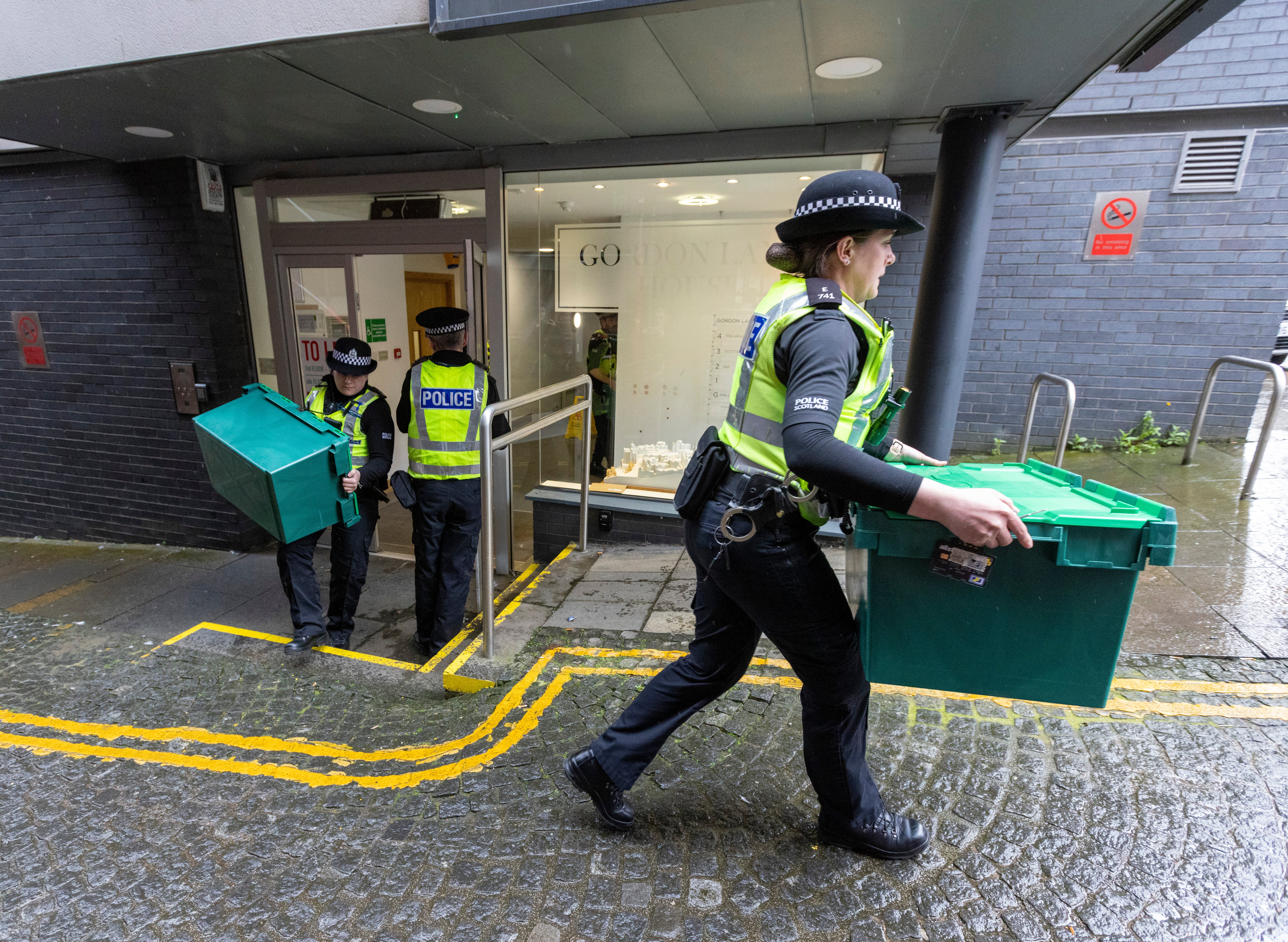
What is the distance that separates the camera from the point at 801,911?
179 cm

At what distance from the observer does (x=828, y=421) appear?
1482 mm

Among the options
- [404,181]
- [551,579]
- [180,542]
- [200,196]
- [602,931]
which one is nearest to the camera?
[602,931]

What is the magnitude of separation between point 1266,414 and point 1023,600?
502 centimetres

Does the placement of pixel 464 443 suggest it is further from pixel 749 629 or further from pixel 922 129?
pixel 922 129

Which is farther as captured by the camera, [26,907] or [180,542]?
[180,542]

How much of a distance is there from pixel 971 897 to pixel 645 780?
3.38 ft

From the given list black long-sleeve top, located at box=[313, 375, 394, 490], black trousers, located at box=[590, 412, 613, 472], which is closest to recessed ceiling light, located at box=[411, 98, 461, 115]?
black long-sleeve top, located at box=[313, 375, 394, 490]

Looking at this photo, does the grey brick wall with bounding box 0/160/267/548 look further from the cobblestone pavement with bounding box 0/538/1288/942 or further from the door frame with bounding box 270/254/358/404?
the cobblestone pavement with bounding box 0/538/1288/942

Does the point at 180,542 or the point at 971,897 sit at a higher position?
the point at 971,897

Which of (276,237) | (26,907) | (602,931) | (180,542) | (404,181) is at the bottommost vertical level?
(180,542)

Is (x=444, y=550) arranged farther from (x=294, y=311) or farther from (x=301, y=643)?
(x=294, y=311)

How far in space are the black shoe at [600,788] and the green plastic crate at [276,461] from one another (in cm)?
228

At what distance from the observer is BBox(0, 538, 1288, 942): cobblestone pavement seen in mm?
1779

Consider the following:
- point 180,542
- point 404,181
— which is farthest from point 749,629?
point 180,542
